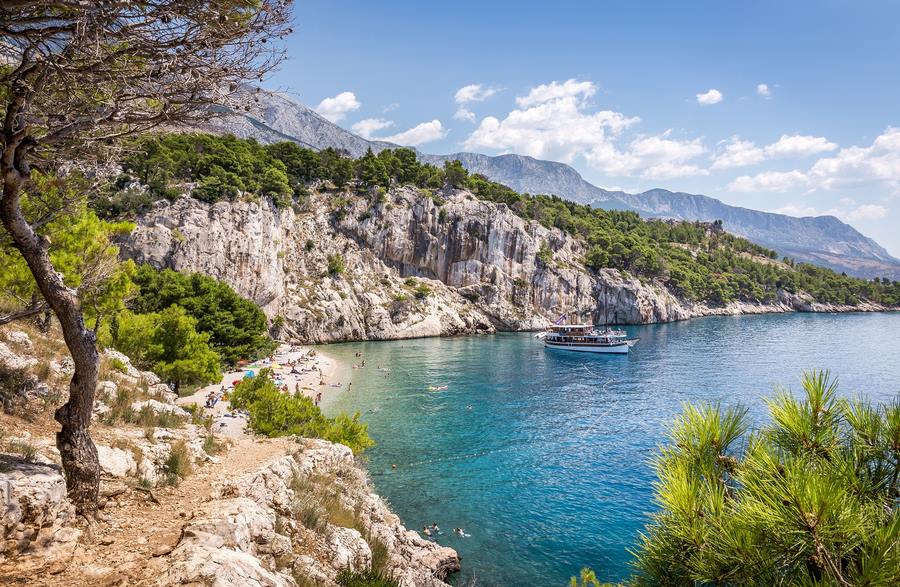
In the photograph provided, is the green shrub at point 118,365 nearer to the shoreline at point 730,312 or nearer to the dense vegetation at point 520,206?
the dense vegetation at point 520,206

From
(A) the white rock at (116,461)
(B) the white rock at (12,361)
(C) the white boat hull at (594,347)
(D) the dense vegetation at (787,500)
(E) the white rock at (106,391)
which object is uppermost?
(B) the white rock at (12,361)

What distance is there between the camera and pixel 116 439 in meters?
10.2

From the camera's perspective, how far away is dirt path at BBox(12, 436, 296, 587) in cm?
532

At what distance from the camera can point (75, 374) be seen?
6.11 metres

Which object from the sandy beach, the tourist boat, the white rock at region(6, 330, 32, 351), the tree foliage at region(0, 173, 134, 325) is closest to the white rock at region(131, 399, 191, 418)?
the tree foliage at region(0, 173, 134, 325)

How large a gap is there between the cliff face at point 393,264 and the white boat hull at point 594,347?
22.2m

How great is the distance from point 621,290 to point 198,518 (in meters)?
105

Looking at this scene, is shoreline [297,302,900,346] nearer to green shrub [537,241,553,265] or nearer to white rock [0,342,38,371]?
green shrub [537,241,553,265]

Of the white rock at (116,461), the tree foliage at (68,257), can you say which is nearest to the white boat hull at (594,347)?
the tree foliage at (68,257)

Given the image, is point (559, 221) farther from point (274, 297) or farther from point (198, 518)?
point (198, 518)

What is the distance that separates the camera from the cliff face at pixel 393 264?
64.1m

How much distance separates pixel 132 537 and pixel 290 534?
288 cm

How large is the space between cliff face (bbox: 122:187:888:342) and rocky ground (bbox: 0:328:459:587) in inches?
2069

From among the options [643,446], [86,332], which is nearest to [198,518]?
[86,332]
